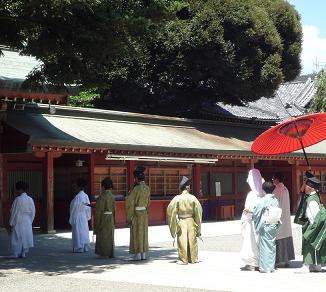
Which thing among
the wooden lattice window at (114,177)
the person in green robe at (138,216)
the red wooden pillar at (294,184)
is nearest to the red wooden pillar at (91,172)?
the wooden lattice window at (114,177)

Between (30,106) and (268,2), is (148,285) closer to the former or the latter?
(30,106)

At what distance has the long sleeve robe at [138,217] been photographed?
424 inches

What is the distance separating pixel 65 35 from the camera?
10.9 metres

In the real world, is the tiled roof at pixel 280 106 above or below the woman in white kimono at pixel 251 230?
above

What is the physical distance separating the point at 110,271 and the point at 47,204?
7127 mm

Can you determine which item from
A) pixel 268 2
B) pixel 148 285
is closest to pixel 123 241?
pixel 148 285

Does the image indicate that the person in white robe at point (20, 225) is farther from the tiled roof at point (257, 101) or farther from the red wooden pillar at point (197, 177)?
the red wooden pillar at point (197, 177)

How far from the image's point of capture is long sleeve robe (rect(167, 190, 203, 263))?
10.2 metres

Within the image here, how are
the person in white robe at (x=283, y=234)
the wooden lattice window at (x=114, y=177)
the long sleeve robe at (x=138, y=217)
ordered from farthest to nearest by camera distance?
the wooden lattice window at (x=114, y=177), the long sleeve robe at (x=138, y=217), the person in white robe at (x=283, y=234)

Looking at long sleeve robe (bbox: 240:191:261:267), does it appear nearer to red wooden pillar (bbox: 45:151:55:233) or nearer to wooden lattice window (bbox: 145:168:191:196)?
red wooden pillar (bbox: 45:151:55:233)

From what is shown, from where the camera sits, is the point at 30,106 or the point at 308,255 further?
the point at 30,106

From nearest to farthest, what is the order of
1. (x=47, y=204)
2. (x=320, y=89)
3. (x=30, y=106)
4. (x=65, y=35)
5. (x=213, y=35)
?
(x=65, y=35) → (x=47, y=204) → (x=30, y=106) → (x=213, y=35) → (x=320, y=89)

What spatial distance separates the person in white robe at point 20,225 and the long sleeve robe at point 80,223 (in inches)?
45.0

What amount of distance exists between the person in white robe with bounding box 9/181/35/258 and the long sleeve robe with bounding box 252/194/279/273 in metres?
4.84
